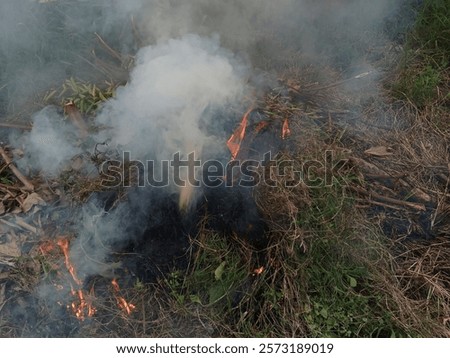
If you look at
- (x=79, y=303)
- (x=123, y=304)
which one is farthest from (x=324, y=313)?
(x=79, y=303)

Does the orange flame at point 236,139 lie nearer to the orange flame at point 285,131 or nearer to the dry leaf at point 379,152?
the orange flame at point 285,131

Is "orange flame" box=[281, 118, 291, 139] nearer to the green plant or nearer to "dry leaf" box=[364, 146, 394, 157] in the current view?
"dry leaf" box=[364, 146, 394, 157]

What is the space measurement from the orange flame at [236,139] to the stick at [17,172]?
1.79m

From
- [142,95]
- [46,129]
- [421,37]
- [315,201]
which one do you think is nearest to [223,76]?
[142,95]

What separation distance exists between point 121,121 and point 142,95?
12.4 inches

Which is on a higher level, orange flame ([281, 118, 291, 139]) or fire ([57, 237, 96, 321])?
orange flame ([281, 118, 291, 139])

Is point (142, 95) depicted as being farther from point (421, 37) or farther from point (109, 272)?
point (421, 37)

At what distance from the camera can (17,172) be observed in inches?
156

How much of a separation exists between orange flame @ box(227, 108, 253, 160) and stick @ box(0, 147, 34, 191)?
5.88 ft

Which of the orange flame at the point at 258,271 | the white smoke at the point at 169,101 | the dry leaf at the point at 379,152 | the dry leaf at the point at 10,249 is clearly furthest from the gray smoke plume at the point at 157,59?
the dry leaf at the point at 379,152

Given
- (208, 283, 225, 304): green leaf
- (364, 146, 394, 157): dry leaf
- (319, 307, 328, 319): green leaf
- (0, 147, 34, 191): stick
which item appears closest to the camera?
(319, 307, 328, 319): green leaf

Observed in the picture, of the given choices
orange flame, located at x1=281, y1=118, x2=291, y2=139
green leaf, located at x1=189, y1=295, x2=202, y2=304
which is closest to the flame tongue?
green leaf, located at x1=189, y1=295, x2=202, y2=304

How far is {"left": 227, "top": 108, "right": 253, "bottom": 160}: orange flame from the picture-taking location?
3.83 metres

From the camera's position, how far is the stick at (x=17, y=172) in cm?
388
